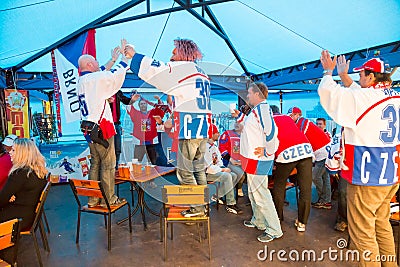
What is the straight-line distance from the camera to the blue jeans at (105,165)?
2664 millimetres

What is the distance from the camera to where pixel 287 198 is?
3.99 m

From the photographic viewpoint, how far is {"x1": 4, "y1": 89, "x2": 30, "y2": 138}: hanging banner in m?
4.11

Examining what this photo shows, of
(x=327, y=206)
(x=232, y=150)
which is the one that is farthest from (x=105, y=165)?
(x=327, y=206)

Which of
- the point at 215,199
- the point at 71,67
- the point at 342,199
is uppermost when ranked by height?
the point at 71,67

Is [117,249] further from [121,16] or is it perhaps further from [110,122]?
[121,16]

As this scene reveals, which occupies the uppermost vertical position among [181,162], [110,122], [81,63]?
[81,63]

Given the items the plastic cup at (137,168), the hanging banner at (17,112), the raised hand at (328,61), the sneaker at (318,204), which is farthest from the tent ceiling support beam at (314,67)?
the hanging banner at (17,112)

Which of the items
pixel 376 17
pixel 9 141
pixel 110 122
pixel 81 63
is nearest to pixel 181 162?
pixel 110 122

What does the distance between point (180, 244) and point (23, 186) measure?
1414 mm

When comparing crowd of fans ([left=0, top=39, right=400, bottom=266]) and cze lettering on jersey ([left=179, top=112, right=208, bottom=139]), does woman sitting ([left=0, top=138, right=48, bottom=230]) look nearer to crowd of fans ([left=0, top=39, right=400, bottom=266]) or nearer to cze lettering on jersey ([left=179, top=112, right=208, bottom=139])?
crowd of fans ([left=0, top=39, right=400, bottom=266])

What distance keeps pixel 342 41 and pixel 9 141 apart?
4510 mm

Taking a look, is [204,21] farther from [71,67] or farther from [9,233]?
[9,233]

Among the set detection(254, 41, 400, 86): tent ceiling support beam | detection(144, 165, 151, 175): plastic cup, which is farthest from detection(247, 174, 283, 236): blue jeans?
detection(254, 41, 400, 86): tent ceiling support beam

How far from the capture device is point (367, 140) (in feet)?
5.30
